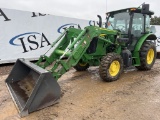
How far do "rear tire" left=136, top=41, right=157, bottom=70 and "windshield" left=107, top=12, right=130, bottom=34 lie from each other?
831 mm

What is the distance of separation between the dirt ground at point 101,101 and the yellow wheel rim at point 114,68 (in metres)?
0.26

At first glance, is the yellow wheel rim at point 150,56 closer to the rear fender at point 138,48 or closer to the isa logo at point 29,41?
the rear fender at point 138,48

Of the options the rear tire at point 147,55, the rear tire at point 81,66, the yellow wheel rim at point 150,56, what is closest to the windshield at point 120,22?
the rear tire at point 147,55

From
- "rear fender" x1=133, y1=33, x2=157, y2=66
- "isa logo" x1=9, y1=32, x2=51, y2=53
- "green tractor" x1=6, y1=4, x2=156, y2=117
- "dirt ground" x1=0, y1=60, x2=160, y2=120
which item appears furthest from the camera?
"isa logo" x1=9, y1=32, x2=51, y2=53

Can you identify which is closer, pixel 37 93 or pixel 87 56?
pixel 37 93

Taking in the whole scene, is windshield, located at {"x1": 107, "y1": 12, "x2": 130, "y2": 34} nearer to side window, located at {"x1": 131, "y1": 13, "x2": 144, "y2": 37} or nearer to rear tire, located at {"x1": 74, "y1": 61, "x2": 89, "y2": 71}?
side window, located at {"x1": 131, "y1": 13, "x2": 144, "y2": 37}

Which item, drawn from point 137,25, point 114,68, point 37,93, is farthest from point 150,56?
point 37,93

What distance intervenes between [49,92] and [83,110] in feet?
Result: 2.44

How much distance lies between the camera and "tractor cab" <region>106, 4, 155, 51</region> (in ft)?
22.1

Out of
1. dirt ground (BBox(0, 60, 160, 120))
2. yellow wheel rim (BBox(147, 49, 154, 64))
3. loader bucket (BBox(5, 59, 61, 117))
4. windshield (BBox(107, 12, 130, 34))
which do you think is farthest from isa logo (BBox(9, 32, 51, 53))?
yellow wheel rim (BBox(147, 49, 154, 64))

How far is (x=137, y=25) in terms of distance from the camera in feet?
22.9

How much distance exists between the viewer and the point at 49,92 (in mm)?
4129

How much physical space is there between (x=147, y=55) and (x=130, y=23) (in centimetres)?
129

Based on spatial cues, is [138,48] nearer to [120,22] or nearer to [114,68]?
[120,22]
